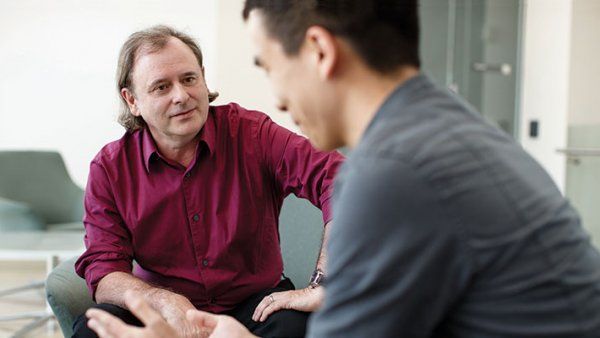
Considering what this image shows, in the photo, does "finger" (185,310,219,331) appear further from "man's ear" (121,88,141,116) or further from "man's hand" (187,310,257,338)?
"man's ear" (121,88,141,116)

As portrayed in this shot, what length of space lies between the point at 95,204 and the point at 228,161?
329 millimetres

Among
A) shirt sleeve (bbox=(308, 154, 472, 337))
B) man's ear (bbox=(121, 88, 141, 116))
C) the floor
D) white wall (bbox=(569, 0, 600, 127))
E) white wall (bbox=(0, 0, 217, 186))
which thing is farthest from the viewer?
white wall (bbox=(0, 0, 217, 186))

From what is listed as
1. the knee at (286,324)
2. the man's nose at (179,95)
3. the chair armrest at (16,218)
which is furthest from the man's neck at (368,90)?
the chair armrest at (16,218)

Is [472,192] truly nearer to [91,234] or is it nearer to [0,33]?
[91,234]

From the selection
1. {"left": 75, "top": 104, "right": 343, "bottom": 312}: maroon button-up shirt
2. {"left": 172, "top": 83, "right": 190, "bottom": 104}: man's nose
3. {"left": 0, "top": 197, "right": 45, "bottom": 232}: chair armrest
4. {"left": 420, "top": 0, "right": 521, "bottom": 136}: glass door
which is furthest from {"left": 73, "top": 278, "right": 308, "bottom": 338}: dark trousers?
{"left": 420, "top": 0, "right": 521, "bottom": 136}: glass door

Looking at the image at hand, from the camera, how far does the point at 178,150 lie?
61.7 inches

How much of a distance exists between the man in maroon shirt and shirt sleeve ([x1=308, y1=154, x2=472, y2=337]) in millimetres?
827

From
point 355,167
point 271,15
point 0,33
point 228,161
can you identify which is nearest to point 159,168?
point 228,161

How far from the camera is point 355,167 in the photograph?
2.13 feet

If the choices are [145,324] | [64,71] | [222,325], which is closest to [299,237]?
[222,325]

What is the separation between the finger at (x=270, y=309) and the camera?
1.38 m

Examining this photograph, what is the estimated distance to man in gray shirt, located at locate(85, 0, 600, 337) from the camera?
2.00 feet

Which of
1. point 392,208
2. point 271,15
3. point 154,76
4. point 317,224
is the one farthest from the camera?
point 317,224

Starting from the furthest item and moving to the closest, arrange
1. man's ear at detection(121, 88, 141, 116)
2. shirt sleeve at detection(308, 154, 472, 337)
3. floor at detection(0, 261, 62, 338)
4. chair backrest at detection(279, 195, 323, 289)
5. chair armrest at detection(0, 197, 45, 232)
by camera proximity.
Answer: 1. chair armrest at detection(0, 197, 45, 232)
2. floor at detection(0, 261, 62, 338)
3. chair backrest at detection(279, 195, 323, 289)
4. man's ear at detection(121, 88, 141, 116)
5. shirt sleeve at detection(308, 154, 472, 337)
